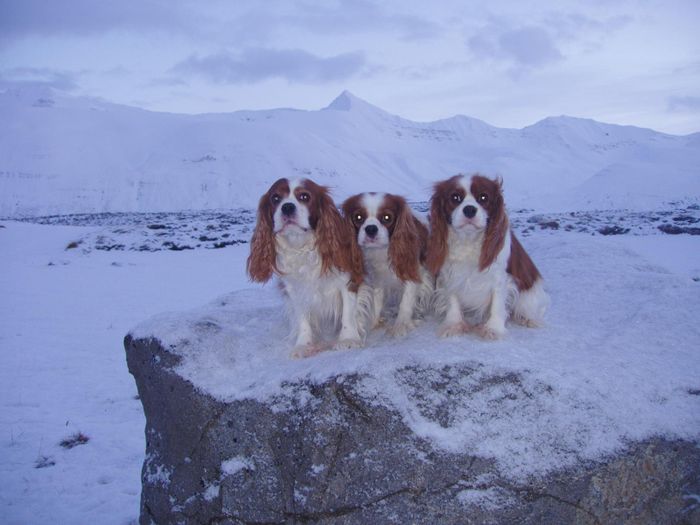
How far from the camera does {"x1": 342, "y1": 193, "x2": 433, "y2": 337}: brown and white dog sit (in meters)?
3.48

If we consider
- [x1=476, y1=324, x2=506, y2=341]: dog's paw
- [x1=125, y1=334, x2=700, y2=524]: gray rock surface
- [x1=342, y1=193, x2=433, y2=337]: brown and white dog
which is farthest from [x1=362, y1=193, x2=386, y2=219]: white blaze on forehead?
[x1=125, y1=334, x2=700, y2=524]: gray rock surface

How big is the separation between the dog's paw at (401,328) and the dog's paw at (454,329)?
0.20 meters

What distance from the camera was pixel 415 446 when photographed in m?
2.72

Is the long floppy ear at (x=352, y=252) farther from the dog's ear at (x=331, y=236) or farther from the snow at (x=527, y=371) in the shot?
the snow at (x=527, y=371)

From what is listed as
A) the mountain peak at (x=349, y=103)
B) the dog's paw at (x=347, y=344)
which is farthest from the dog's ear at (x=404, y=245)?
the mountain peak at (x=349, y=103)

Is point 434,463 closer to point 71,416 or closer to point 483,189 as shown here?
point 483,189

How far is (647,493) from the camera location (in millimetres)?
2668

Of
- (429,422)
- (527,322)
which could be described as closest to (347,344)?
(429,422)

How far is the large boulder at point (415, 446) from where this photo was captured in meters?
2.63

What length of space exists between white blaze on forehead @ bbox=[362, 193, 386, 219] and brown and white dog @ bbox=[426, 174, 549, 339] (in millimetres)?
308

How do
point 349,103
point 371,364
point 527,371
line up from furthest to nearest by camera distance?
point 349,103 < point 371,364 < point 527,371

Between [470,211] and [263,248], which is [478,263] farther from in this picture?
[263,248]

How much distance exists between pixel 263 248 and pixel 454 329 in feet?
3.89

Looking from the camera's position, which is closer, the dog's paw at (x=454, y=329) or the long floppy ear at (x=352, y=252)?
the dog's paw at (x=454, y=329)
